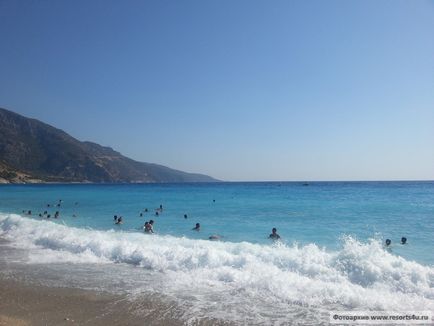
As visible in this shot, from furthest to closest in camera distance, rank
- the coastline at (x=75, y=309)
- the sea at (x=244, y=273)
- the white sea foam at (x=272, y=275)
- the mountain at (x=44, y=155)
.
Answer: the mountain at (x=44, y=155) → the white sea foam at (x=272, y=275) → the sea at (x=244, y=273) → the coastline at (x=75, y=309)

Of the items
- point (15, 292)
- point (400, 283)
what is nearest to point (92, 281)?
point (15, 292)

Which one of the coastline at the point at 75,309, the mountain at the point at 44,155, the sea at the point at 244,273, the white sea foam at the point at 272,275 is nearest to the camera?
the coastline at the point at 75,309

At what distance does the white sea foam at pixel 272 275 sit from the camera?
30.5 feet

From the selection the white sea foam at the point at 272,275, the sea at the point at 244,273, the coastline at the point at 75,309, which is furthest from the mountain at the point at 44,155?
the coastline at the point at 75,309

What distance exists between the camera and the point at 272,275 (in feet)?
37.6

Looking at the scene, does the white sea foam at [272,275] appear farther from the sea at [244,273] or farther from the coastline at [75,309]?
the coastline at [75,309]

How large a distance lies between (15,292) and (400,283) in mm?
11595

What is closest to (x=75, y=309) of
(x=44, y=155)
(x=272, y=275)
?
(x=272, y=275)

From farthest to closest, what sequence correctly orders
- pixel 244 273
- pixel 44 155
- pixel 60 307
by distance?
1. pixel 44 155
2. pixel 244 273
3. pixel 60 307

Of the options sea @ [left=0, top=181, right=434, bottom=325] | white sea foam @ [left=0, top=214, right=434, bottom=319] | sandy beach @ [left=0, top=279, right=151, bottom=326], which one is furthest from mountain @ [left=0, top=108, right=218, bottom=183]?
sandy beach @ [left=0, top=279, right=151, bottom=326]

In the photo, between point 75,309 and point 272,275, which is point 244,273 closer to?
point 272,275

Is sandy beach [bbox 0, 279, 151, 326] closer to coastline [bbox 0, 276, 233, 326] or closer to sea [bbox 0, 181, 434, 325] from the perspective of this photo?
coastline [bbox 0, 276, 233, 326]

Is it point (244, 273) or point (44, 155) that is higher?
point (44, 155)

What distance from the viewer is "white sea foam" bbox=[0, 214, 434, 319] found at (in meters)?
9.30
